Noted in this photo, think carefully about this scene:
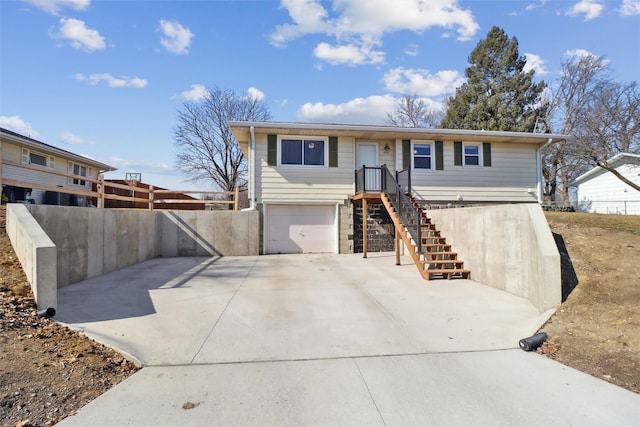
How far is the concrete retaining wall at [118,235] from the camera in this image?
6074 millimetres

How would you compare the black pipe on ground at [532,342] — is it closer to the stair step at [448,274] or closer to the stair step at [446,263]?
the stair step at [448,274]

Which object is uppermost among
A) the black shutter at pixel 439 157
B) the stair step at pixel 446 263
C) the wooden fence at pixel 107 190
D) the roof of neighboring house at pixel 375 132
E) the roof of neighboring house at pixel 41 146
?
the roof of neighboring house at pixel 41 146

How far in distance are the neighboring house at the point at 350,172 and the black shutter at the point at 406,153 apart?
0.04 m

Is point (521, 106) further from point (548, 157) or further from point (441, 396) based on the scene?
point (441, 396)

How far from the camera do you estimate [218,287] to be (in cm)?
674

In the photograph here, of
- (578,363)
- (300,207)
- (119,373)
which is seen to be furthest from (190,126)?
(578,363)

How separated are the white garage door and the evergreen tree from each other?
1812cm

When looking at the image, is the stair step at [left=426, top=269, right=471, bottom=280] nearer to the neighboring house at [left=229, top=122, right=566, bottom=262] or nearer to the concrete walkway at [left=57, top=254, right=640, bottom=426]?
the concrete walkway at [left=57, top=254, right=640, bottom=426]

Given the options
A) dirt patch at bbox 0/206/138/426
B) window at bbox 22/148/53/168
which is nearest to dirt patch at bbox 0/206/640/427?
→ dirt patch at bbox 0/206/138/426

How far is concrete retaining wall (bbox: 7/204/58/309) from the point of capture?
4.47 metres

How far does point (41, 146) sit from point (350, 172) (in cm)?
1493

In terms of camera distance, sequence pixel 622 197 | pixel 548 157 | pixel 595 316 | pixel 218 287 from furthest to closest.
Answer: pixel 548 157
pixel 622 197
pixel 218 287
pixel 595 316

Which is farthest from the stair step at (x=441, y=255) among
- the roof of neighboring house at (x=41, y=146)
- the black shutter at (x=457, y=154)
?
the roof of neighboring house at (x=41, y=146)

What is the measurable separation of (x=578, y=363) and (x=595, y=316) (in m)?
1.49
